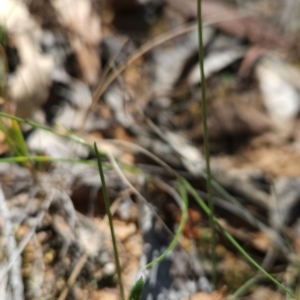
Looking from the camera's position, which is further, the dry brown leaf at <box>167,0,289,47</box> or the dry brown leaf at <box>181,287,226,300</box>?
the dry brown leaf at <box>167,0,289,47</box>

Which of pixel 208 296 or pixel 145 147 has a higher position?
pixel 145 147

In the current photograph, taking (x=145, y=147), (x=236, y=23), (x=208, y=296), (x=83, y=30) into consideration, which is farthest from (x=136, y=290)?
(x=236, y=23)

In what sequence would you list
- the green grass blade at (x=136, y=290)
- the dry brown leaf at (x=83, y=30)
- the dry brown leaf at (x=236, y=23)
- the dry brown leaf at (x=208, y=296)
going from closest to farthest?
the green grass blade at (x=136, y=290) < the dry brown leaf at (x=208, y=296) < the dry brown leaf at (x=83, y=30) < the dry brown leaf at (x=236, y=23)

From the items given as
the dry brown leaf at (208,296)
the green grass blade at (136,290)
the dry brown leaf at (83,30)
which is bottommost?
the dry brown leaf at (208,296)

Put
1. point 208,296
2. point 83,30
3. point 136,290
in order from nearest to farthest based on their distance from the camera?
point 136,290, point 208,296, point 83,30

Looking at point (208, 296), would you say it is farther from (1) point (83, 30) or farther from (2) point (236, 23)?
(2) point (236, 23)

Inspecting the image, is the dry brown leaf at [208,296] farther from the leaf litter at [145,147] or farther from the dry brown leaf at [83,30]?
the dry brown leaf at [83,30]

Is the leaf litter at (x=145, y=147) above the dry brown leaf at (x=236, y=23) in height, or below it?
below

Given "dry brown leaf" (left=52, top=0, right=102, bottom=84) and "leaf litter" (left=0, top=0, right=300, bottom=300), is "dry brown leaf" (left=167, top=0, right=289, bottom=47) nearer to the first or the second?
"leaf litter" (left=0, top=0, right=300, bottom=300)

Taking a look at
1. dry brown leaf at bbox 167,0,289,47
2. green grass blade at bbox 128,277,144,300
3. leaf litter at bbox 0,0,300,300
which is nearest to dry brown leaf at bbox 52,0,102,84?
leaf litter at bbox 0,0,300,300

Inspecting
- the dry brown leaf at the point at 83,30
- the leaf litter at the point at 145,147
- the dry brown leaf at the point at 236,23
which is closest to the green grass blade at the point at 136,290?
the leaf litter at the point at 145,147

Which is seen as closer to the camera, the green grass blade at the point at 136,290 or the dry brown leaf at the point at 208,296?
the green grass blade at the point at 136,290

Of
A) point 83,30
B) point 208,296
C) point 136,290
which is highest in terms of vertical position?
point 83,30
